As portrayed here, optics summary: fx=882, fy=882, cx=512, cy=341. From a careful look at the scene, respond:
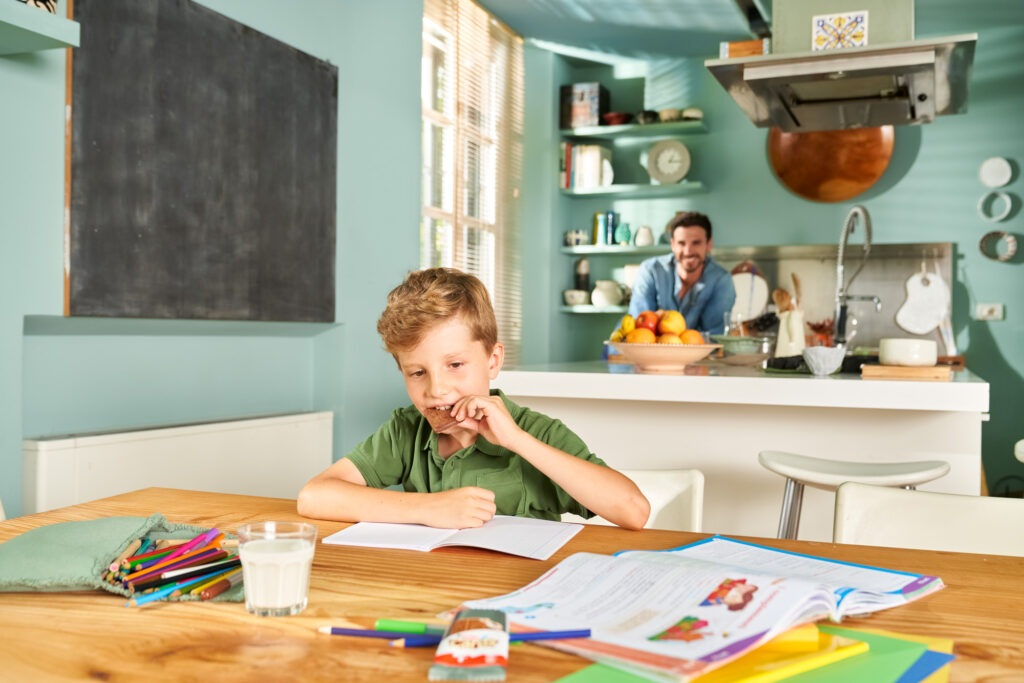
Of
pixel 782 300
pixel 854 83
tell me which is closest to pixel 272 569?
pixel 854 83

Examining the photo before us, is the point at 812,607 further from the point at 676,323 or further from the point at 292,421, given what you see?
the point at 292,421

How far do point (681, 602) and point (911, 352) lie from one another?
1.74 m

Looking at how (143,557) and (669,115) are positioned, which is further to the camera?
(669,115)

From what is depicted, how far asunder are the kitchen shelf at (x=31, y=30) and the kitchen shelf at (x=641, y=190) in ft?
11.9

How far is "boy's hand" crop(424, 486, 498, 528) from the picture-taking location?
3.67ft

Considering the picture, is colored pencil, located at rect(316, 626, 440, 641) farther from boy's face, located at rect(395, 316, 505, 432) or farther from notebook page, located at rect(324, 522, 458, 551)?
boy's face, located at rect(395, 316, 505, 432)

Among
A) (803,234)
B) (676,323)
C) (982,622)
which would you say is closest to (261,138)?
(676,323)

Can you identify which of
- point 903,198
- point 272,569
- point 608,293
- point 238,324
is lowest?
point 272,569

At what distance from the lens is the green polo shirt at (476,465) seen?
1.32 metres

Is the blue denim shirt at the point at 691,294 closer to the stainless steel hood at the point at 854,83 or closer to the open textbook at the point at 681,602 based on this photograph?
the stainless steel hood at the point at 854,83

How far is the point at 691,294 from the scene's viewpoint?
4480mm

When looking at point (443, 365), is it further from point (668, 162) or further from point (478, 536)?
point (668, 162)

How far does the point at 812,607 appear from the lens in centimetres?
73

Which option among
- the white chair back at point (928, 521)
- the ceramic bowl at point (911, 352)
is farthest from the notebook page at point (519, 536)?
the ceramic bowl at point (911, 352)
